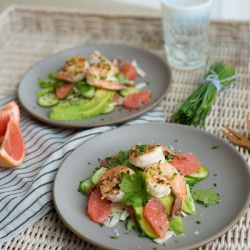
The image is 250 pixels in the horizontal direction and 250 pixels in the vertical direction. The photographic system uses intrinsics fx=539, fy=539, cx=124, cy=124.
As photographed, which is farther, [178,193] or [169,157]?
[169,157]

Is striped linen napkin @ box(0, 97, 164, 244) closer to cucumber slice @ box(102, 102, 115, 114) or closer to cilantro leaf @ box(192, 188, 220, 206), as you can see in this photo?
cucumber slice @ box(102, 102, 115, 114)

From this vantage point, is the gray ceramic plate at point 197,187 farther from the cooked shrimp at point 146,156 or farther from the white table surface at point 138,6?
the white table surface at point 138,6

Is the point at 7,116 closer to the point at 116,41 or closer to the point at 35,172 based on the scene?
the point at 35,172

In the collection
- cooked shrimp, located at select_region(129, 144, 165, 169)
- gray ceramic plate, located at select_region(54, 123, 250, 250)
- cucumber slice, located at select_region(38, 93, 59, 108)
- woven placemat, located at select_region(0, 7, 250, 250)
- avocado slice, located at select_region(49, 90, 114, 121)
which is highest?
cooked shrimp, located at select_region(129, 144, 165, 169)

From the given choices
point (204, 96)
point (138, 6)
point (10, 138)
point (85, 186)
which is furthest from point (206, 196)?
point (138, 6)

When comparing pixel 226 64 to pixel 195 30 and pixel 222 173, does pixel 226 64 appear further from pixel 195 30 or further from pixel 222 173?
pixel 222 173

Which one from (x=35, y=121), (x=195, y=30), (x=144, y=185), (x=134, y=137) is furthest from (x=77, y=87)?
(x=144, y=185)

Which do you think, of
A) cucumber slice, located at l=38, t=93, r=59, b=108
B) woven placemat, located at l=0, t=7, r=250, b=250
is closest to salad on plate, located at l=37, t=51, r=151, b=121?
cucumber slice, located at l=38, t=93, r=59, b=108
